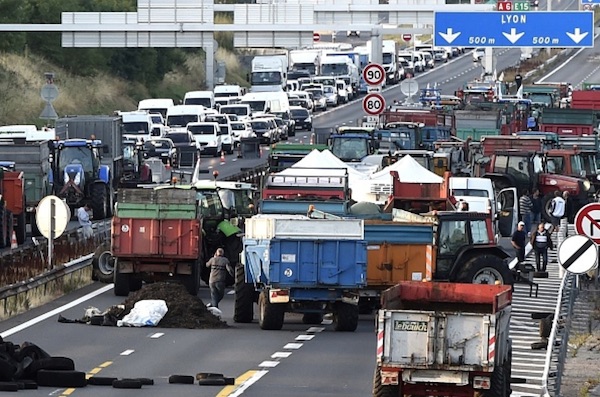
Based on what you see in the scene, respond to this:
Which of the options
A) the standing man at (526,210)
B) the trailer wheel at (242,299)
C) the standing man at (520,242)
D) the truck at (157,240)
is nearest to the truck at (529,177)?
the standing man at (526,210)

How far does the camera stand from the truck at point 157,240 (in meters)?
35.7

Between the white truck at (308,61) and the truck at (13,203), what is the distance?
7599cm

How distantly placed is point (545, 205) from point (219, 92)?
54.4 metres

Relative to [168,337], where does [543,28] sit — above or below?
above

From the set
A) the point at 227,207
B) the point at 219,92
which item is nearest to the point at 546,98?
the point at 219,92

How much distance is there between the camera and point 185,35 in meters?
85.9

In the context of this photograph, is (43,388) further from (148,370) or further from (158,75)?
(158,75)

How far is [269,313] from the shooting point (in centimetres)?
3136

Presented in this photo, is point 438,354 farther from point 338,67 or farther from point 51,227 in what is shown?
point 338,67

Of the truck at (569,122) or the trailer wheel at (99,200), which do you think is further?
the truck at (569,122)

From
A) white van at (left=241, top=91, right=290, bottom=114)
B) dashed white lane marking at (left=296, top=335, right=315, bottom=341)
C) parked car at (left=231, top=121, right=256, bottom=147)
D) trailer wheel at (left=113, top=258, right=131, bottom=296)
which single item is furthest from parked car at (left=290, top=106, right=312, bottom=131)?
dashed white lane marking at (left=296, top=335, right=315, bottom=341)

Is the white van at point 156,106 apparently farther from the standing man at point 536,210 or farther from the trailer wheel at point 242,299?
the trailer wheel at point 242,299

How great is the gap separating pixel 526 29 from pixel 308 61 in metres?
49.0

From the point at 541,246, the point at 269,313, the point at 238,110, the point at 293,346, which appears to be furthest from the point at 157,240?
the point at 238,110
